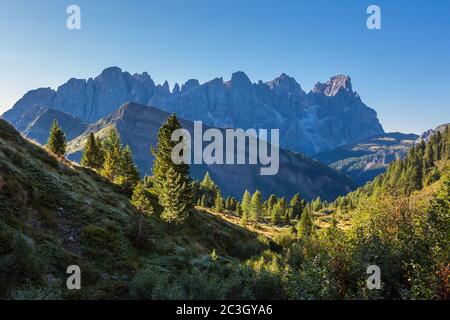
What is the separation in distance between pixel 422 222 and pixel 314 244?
26.8 feet

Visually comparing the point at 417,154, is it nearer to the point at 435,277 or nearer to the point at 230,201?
the point at 230,201

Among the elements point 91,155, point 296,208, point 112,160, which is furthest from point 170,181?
point 296,208

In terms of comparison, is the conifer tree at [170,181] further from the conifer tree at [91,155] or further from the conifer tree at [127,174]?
the conifer tree at [91,155]

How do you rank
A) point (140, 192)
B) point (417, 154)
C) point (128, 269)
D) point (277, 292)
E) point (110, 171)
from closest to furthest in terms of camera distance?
1. point (277, 292)
2. point (128, 269)
3. point (140, 192)
4. point (110, 171)
5. point (417, 154)

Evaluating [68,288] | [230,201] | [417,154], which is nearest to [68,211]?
[68,288]

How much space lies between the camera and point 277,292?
635 inches

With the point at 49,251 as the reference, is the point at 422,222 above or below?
above

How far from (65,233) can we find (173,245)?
14.7 metres

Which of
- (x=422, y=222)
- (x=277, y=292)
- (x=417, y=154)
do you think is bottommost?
(x=277, y=292)

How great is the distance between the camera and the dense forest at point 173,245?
565 inches

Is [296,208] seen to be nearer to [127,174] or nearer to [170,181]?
[127,174]

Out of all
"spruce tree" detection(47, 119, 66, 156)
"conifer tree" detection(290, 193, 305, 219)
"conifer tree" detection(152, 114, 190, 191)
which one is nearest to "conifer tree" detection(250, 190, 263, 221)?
"conifer tree" detection(290, 193, 305, 219)
